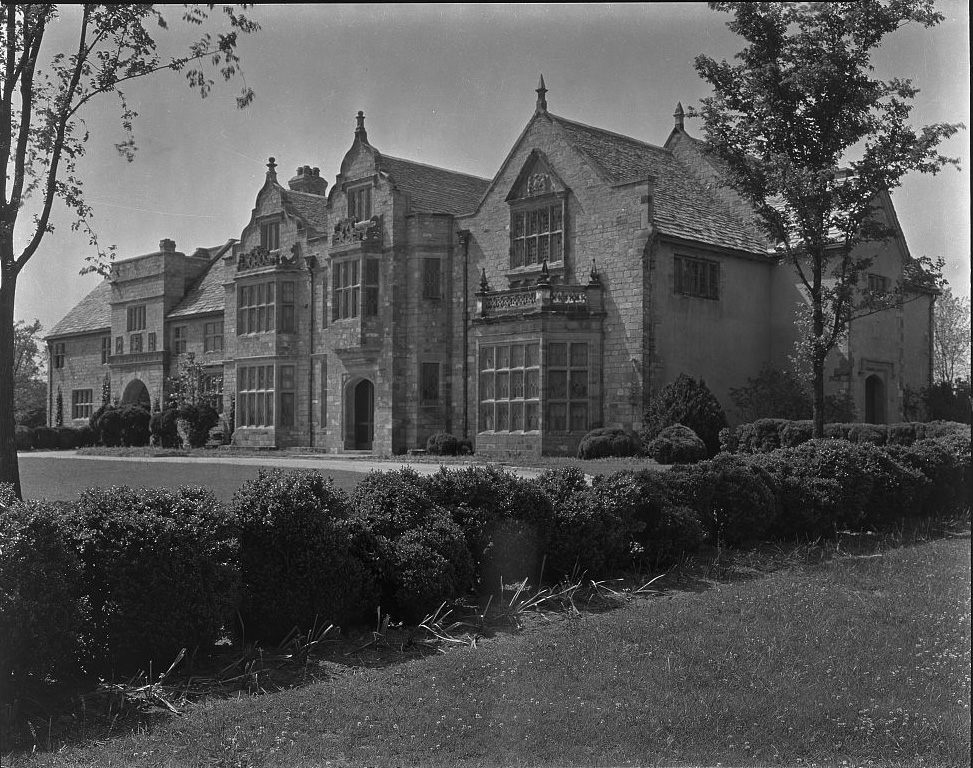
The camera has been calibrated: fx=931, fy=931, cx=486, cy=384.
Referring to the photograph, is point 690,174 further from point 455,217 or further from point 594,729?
point 594,729

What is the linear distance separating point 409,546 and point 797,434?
56.8 ft

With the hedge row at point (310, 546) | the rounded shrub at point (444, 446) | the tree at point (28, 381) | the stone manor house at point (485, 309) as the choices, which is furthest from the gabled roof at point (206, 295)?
the hedge row at point (310, 546)

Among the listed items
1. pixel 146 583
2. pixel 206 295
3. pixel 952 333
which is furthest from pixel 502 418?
pixel 952 333

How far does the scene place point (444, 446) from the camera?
94.8 feet

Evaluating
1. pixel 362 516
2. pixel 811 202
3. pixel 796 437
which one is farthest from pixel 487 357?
pixel 362 516

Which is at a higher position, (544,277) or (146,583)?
(544,277)

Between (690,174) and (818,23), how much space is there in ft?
50.4

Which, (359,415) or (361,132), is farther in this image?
(359,415)

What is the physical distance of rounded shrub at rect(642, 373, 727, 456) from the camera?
24438 mm

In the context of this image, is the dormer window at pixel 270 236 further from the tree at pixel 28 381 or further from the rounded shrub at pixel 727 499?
the rounded shrub at pixel 727 499

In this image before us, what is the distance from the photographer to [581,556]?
374 inches

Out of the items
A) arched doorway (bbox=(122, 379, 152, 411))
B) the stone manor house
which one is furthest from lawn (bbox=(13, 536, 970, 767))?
arched doorway (bbox=(122, 379, 152, 411))

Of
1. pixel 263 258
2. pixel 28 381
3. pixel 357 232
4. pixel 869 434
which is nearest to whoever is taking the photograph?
pixel 869 434

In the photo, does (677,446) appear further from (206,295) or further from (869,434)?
(206,295)
